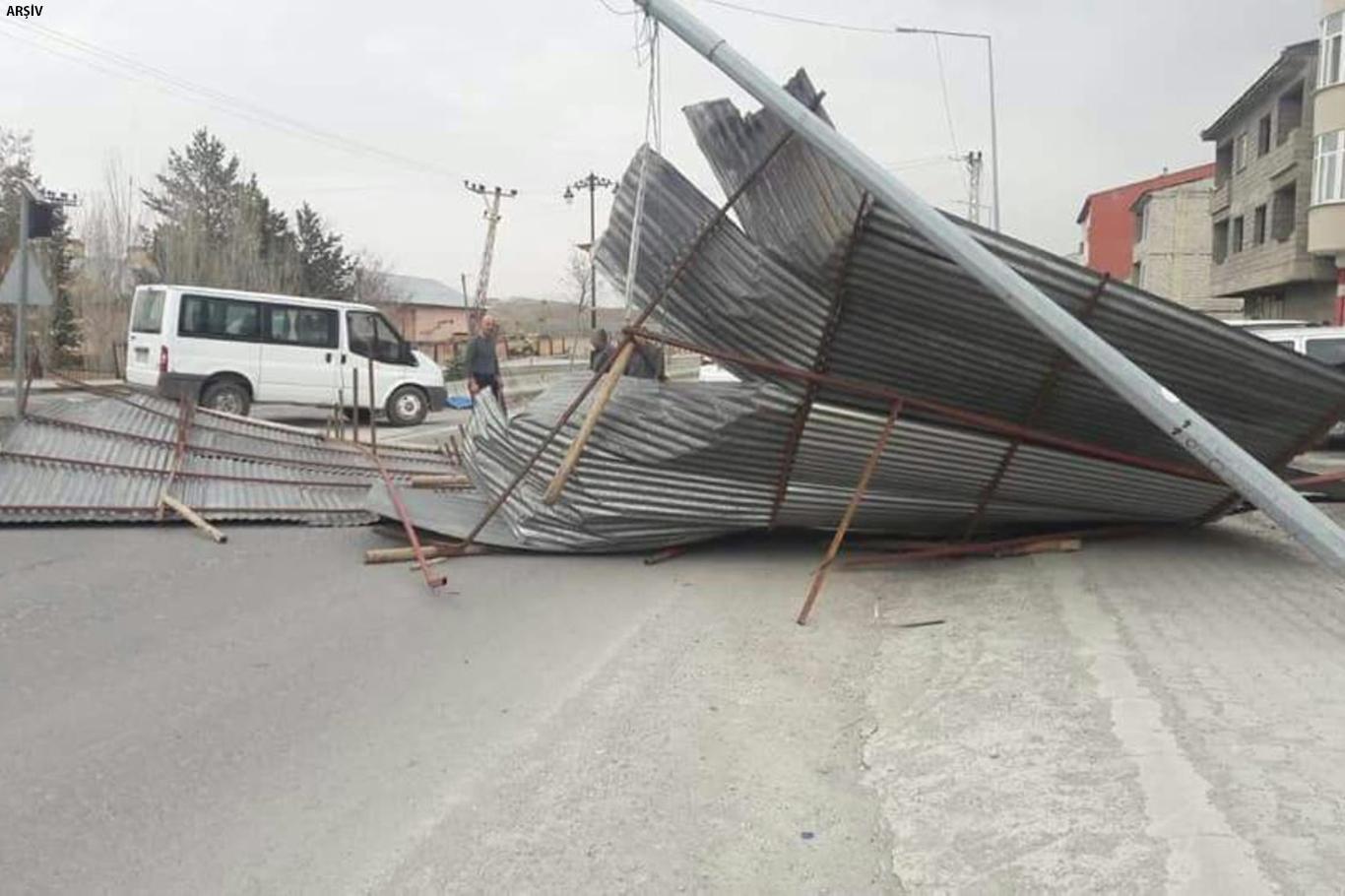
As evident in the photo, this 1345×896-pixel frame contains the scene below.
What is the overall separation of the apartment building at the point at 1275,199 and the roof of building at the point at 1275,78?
0.03m

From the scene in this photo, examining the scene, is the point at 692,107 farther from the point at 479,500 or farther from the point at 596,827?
the point at 596,827

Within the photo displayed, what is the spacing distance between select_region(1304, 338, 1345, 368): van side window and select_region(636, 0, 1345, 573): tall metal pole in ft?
42.9

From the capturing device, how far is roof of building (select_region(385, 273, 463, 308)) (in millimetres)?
82250

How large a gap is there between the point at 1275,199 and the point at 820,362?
37.4 meters

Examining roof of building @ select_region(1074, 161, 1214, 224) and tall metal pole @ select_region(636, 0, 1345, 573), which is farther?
roof of building @ select_region(1074, 161, 1214, 224)

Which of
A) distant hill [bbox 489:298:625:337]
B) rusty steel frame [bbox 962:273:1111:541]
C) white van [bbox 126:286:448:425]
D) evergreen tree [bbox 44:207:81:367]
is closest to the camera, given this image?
rusty steel frame [bbox 962:273:1111:541]

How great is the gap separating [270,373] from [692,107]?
13311 millimetres

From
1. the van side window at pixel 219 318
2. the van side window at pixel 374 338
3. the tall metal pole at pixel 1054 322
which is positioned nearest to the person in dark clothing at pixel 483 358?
the van side window at pixel 374 338

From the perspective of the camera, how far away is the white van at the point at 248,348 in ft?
59.2

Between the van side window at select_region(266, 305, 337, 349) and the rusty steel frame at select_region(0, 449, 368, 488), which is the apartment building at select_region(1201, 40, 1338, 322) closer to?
the van side window at select_region(266, 305, 337, 349)

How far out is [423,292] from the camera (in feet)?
287

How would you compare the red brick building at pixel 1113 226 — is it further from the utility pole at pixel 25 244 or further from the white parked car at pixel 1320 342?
the utility pole at pixel 25 244

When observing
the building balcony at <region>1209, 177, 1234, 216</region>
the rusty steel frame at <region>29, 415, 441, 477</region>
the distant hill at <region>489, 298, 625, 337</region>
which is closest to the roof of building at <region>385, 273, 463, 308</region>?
the distant hill at <region>489, 298, 625, 337</region>

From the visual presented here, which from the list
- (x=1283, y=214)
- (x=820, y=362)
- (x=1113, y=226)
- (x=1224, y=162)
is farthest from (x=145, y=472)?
(x=1113, y=226)
